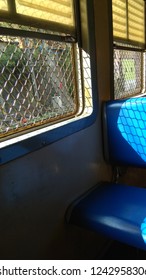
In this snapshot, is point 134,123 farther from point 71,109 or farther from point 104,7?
point 104,7

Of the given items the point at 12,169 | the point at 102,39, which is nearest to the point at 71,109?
the point at 102,39

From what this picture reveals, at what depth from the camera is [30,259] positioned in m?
1.12

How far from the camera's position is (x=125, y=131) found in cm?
152

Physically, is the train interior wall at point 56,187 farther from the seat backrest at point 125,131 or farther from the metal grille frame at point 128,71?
the metal grille frame at point 128,71

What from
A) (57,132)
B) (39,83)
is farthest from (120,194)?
(39,83)

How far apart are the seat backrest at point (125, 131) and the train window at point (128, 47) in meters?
0.41

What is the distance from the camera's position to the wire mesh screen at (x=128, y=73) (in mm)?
1913

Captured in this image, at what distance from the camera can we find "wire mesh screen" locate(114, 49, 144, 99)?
6.28 ft

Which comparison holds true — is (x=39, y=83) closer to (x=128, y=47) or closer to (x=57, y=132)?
(x=57, y=132)

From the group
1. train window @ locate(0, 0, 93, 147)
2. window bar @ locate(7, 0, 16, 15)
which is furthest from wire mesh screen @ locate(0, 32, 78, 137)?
window bar @ locate(7, 0, 16, 15)

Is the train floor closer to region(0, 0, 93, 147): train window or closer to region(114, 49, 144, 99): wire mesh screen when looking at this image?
region(0, 0, 93, 147): train window

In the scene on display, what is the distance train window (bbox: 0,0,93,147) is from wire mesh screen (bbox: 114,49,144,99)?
1.77ft

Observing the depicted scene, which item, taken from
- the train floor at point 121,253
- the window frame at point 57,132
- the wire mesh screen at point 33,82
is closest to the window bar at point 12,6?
the wire mesh screen at point 33,82

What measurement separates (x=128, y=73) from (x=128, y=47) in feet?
0.73
